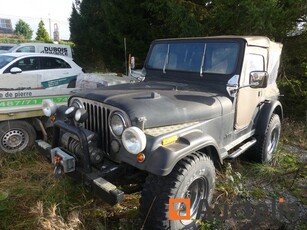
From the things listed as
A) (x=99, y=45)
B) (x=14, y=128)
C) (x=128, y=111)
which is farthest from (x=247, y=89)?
(x=99, y=45)

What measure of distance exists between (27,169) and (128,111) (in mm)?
2341

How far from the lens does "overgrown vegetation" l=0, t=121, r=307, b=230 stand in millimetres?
2932

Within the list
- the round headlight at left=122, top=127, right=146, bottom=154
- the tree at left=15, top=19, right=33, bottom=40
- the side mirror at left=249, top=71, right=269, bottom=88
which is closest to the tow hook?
the round headlight at left=122, top=127, right=146, bottom=154

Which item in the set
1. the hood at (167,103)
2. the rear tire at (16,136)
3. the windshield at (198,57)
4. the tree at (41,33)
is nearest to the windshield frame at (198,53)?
the windshield at (198,57)

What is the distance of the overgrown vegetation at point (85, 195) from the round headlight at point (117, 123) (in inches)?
35.0

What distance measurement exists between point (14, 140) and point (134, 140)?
2985 millimetres

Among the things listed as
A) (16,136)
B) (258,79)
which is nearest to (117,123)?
(258,79)

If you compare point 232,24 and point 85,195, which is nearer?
point 85,195

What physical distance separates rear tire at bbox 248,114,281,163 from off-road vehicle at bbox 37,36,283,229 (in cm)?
26

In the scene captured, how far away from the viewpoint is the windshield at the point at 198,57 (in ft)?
11.8

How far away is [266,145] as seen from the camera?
443cm

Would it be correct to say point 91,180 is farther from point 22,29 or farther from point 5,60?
point 22,29

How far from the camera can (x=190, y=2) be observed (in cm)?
775

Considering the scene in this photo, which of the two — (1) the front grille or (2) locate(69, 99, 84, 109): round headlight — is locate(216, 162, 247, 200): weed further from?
(2) locate(69, 99, 84, 109): round headlight
